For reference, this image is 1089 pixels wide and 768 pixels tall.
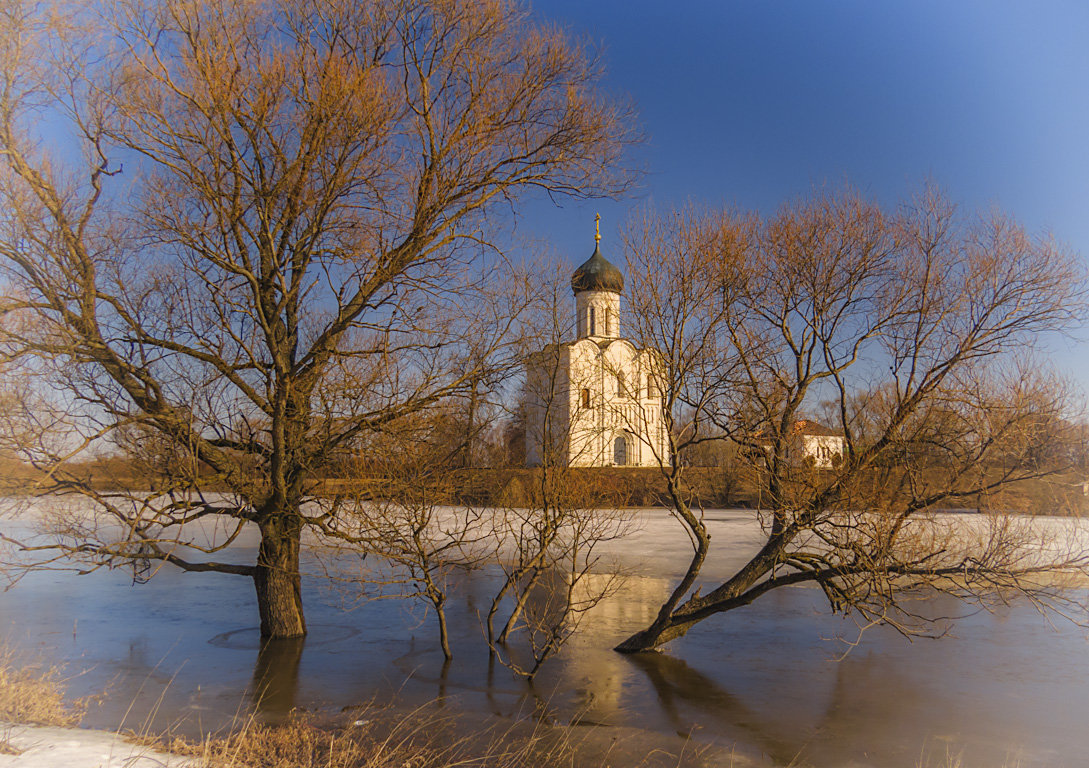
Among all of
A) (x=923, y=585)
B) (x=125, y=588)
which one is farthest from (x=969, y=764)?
(x=125, y=588)

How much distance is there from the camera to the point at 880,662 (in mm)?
11086

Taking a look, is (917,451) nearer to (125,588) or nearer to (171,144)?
(171,144)

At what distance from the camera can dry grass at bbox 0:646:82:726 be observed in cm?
696

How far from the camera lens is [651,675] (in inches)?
398

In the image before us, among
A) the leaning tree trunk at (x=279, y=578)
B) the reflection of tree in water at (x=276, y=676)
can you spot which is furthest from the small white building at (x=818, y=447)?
the leaning tree trunk at (x=279, y=578)

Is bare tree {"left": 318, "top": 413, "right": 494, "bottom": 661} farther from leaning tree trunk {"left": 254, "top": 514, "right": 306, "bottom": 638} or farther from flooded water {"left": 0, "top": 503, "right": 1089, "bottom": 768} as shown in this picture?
flooded water {"left": 0, "top": 503, "right": 1089, "bottom": 768}

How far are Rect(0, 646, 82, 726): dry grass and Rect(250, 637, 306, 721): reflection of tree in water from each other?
5.65 ft

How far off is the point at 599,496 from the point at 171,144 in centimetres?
655

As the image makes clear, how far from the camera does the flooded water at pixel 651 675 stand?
8086 mm

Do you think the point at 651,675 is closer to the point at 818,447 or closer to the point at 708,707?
the point at 708,707

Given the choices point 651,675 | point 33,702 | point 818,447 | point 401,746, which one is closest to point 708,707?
point 651,675

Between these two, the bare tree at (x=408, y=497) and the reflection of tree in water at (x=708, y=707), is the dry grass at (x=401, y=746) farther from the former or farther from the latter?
the bare tree at (x=408, y=497)

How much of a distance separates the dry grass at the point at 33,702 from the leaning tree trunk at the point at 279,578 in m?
2.68

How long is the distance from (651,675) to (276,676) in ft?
14.5
